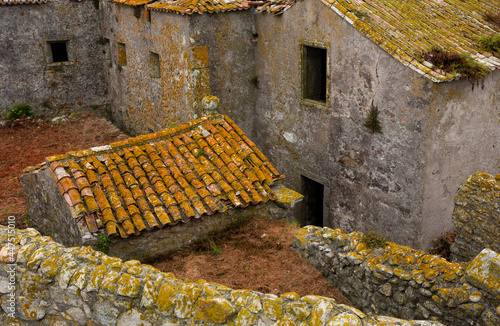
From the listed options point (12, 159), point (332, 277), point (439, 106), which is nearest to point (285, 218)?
point (332, 277)

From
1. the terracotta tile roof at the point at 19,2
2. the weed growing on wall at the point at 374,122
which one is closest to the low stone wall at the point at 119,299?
the weed growing on wall at the point at 374,122

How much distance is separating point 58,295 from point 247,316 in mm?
1510

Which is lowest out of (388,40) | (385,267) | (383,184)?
(383,184)

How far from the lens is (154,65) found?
1310 cm

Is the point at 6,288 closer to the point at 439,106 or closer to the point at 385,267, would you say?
the point at 385,267

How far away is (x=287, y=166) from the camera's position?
36.5 feet

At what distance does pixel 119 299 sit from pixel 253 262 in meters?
2.63

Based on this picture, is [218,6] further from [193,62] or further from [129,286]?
[129,286]

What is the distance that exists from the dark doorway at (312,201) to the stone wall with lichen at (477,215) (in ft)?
14.9

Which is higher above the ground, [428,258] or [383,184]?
[428,258]

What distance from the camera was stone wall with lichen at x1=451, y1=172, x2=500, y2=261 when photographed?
19.8 ft

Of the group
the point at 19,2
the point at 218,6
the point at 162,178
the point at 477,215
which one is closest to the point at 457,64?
the point at 477,215

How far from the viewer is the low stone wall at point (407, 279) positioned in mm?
3590

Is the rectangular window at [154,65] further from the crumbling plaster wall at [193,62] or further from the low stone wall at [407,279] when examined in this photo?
the low stone wall at [407,279]
